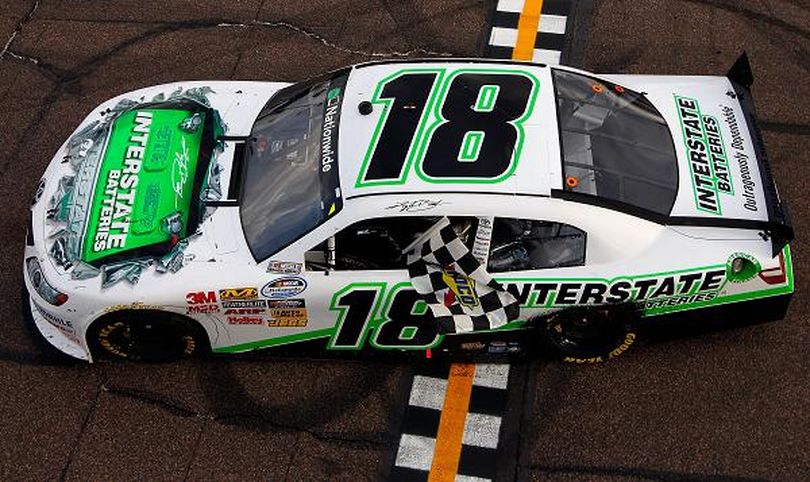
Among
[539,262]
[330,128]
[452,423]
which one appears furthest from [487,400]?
[330,128]

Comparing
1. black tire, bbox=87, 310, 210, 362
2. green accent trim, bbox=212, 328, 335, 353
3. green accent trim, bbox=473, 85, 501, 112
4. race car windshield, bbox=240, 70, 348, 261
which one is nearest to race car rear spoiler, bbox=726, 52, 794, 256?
green accent trim, bbox=473, 85, 501, 112

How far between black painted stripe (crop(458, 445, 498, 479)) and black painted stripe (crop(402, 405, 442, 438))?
0.23m

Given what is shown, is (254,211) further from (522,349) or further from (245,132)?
(522,349)

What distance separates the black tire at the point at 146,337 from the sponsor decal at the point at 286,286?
1.89ft

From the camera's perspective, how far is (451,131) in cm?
512

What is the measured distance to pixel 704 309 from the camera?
5328 millimetres

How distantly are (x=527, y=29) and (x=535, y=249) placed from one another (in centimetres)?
354

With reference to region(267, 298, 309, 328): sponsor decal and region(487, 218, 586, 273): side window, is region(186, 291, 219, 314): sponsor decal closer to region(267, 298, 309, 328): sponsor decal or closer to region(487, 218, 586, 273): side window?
Result: region(267, 298, 309, 328): sponsor decal

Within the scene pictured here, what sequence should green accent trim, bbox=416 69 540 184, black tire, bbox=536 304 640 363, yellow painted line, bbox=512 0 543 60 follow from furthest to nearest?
yellow painted line, bbox=512 0 543 60 → black tire, bbox=536 304 640 363 → green accent trim, bbox=416 69 540 184

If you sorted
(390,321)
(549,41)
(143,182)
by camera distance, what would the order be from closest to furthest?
(390,321)
(143,182)
(549,41)

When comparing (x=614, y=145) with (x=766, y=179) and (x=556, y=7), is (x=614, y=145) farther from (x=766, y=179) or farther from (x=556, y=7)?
(x=556, y=7)

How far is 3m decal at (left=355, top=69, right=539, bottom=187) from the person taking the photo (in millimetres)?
4977

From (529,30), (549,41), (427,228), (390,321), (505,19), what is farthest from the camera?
(505,19)

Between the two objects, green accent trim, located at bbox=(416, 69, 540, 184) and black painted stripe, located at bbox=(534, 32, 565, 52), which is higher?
green accent trim, located at bbox=(416, 69, 540, 184)
